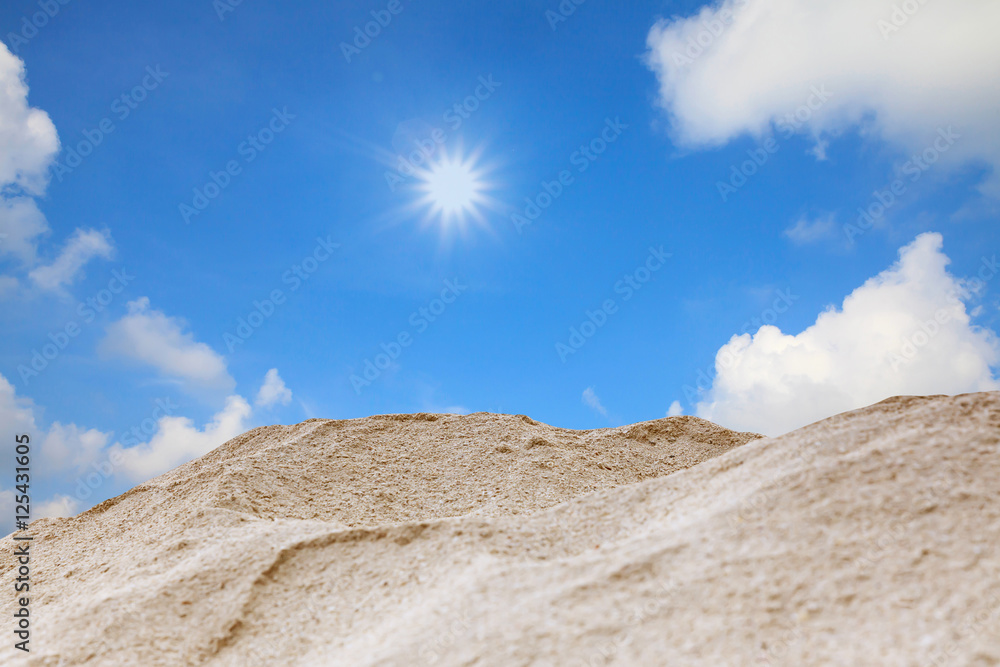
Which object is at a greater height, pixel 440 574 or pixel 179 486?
pixel 179 486

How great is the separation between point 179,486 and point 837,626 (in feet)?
23.3

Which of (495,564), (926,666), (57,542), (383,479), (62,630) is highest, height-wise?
(57,542)

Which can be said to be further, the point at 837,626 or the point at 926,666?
the point at 837,626

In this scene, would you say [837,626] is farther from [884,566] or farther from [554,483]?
[554,483]

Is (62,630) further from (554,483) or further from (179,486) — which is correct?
(554,483)

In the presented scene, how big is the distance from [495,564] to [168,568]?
9.29 feet

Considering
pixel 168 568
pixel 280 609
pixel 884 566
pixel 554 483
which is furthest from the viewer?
pixel 554 483

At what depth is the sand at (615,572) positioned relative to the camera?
2932mm

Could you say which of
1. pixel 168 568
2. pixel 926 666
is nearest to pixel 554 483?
pixel 168 568

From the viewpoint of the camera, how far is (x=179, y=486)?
7.42 meters

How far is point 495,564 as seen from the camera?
3.81 metres

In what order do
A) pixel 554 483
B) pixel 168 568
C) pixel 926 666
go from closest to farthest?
1. pixel 926 666
2. pixel 168 568
3. pixel 554 483

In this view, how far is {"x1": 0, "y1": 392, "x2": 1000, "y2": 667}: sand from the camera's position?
2.93 meters

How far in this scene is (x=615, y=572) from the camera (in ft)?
11.2
